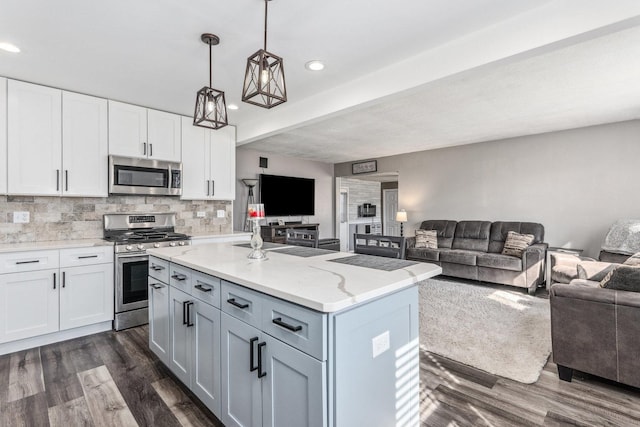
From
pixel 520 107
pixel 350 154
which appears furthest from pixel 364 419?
pixel 350 154

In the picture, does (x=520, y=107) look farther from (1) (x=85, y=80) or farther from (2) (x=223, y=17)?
(1) (x=85, y=80)

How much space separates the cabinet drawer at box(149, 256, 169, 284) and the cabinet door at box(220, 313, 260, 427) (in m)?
0.82

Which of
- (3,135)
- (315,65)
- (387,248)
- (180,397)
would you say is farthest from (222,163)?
(180,397)

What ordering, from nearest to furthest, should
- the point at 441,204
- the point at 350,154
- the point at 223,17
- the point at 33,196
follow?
the point at 223,17
the point at 33,196
the point at 441,204
the point at 350,154

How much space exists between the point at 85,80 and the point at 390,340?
362 centimetres

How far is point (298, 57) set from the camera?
2670 millimetres

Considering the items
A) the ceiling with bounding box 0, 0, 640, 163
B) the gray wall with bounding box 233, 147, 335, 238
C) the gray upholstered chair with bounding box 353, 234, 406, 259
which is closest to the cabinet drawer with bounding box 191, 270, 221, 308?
the gray upholstered chair with bounding box 353, 234, 406, 259

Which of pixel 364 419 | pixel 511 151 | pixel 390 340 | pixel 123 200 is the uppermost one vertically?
pixel 511 151

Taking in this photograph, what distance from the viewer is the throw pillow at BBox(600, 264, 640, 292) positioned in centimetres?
204

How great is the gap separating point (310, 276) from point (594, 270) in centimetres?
294

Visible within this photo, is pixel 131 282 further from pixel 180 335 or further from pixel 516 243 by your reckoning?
pixel 516 243

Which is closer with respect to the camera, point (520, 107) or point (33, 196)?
point (33, 196)

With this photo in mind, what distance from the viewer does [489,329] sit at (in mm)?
3135

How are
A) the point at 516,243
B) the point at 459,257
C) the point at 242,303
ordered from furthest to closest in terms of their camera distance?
the point at 459,257, the point at 516,243, the point at 242,303
